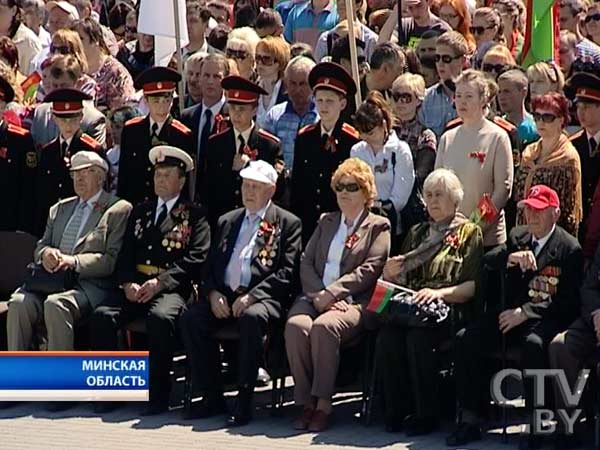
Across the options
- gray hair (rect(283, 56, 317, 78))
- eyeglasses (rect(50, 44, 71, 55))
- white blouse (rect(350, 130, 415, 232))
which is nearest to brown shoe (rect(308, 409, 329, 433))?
white blouse (rect(350, 130, 415, 232))

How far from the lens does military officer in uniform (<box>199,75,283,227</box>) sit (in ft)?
37.3

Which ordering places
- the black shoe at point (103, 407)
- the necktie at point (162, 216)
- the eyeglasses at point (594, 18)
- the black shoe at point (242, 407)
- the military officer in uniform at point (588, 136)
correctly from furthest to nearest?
1. the eyeglasses at point (594, 18)
2. the necktie at point (162, 216)
3. the black shoe at point (103, 407)
4. the military officer in uniform at point (588, 136)
5. the black shoe at point (242, 407)

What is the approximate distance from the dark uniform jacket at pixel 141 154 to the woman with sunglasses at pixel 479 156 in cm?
204

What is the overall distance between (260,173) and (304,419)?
1.64 m

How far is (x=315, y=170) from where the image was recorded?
440 inches

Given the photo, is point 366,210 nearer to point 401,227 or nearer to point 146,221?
point 401,227

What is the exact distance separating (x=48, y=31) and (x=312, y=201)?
556cm

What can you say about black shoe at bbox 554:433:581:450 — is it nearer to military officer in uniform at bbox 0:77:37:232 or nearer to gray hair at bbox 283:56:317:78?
gray hair at bbox 283:56:317:78

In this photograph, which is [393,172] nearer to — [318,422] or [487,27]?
[318,422]

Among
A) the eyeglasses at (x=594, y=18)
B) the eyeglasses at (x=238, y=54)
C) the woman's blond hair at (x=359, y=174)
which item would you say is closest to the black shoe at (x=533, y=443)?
the woman's blond hair at (x=359, y=174)

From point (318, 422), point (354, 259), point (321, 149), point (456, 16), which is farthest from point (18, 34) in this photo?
point (318, 422)

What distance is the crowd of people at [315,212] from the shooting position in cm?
998

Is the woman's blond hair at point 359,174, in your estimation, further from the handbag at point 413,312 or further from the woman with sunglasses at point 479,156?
the handbag at point 413,312

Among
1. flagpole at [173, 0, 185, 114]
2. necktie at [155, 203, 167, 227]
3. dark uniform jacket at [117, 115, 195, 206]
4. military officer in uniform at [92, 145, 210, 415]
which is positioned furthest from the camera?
flagpole at [173, 0, 185, 114]
